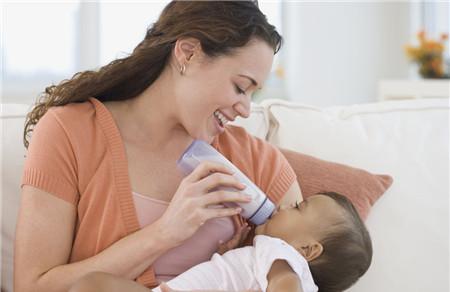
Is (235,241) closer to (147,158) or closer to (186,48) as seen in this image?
(147,158)

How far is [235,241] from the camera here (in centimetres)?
164

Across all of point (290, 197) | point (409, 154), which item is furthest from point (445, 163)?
point (290, 197)

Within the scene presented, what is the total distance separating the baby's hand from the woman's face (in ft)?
0.77

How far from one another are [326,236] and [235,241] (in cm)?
23

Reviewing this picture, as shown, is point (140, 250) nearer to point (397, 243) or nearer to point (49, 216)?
point (49, 216)

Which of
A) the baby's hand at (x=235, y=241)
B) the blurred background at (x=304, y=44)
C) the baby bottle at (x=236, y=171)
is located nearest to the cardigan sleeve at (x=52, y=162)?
the baby bottle at (x=236, y=171)

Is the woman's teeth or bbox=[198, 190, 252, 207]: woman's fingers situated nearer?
bbox=[198, 190, 252, 207]: woman's fingers

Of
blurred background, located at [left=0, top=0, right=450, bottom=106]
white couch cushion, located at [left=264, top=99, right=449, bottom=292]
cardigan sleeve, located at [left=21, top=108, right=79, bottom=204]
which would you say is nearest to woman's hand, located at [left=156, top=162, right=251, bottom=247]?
cardigan sleeve, located at [left=21, top=108, right=79, bottom=204]

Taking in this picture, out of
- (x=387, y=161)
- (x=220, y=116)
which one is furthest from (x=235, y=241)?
(x=387, y=161)

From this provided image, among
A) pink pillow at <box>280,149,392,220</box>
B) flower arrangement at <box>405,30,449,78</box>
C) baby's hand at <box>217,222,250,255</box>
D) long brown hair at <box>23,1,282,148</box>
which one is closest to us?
long brown hair at <box>23,1,282,148</box>

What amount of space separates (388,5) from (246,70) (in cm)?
438

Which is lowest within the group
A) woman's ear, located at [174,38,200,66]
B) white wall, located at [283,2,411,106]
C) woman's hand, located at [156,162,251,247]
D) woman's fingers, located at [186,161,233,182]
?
white wall, located at [283,2,411,106]

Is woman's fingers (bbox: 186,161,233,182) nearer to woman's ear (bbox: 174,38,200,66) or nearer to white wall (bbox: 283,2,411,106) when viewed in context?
woman's ear (bbox: 174,38,200,66)

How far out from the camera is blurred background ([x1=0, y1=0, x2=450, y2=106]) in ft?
13.9
